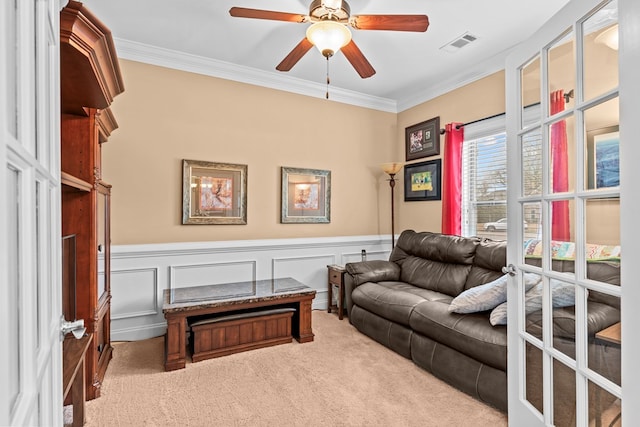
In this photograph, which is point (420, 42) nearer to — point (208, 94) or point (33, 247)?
point (208, 94)

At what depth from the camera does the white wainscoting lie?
10.1 feet

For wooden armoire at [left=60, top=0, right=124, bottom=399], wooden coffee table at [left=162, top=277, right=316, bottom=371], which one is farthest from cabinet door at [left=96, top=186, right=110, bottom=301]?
wooden coffee table at [left=162, top=277, right=316, bottom=371]

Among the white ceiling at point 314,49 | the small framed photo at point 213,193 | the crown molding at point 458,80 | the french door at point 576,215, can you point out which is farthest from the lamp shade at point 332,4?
the small framed photo at point 213,193

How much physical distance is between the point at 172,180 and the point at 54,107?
257 cm

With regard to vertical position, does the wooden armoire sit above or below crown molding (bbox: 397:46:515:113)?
below

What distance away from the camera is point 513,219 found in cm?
174

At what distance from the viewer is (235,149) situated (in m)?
3.58

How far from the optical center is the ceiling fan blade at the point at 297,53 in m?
2.41

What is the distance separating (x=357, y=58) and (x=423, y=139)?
191 centimetres

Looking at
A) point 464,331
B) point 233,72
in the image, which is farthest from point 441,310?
point 233,72

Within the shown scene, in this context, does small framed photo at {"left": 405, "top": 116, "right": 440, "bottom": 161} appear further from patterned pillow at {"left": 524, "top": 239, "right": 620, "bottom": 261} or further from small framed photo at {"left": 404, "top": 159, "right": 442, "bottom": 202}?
patterned pillow at {"left": 524, "top": 239, "right": 620, "bottom": 261}

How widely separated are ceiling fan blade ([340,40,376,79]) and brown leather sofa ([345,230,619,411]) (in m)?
1.76

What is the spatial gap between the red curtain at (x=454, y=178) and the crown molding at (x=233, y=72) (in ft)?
3.94

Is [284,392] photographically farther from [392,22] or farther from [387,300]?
[392,22]
